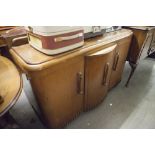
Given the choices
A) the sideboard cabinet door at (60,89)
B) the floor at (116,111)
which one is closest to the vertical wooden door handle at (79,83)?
the sideboard cabinet door at (60,89)

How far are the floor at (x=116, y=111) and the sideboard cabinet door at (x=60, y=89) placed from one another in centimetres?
26

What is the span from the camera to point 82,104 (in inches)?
56.3

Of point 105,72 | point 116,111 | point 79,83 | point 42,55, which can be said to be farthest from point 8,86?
point 116,111

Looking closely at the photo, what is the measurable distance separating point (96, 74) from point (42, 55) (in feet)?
1.78

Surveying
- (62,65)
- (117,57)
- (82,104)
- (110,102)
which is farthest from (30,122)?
(117,57)

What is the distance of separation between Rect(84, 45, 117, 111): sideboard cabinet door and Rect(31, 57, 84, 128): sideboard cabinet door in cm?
7

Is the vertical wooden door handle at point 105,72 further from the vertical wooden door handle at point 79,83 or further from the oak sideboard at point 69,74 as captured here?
the vertical wooden door handle at point 79,83

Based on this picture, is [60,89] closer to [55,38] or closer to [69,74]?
[69,74]

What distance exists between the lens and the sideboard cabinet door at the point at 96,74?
1157 millimetres

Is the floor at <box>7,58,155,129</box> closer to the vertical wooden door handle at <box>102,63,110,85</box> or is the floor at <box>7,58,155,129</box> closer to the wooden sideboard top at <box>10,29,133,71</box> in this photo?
the vertical wooden door handle at <box>102,63,110,85</box>
